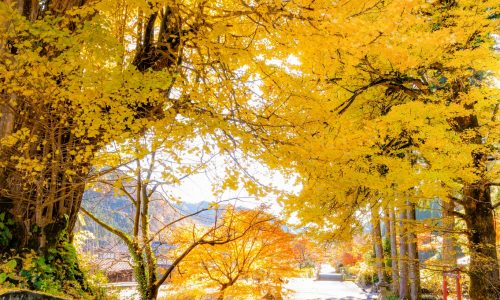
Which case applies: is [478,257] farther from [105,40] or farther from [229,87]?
[105,40]

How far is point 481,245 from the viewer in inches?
292

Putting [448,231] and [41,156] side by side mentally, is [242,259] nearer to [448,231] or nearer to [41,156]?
[448,231]

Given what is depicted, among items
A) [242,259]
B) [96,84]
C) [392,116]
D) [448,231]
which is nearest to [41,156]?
[96,84]

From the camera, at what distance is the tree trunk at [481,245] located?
7370mm

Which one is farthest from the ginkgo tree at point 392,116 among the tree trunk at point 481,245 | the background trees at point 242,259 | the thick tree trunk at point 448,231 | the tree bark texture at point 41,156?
the background trees at point 242,259

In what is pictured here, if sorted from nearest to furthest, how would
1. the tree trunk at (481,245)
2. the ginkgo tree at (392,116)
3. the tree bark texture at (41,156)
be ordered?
the ginkgo tree at (392,116) → the tree bark texture at (41,156) → the tree trunk at (481,245)

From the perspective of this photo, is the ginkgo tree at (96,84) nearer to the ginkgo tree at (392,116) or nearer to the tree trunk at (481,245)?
the ginkgo tree at (392,116)

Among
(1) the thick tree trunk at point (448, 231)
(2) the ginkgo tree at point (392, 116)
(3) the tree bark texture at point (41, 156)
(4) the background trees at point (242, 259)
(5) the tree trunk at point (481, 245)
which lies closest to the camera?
(2) the ginkgo tree at point (392, 116)

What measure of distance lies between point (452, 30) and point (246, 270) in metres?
7.12

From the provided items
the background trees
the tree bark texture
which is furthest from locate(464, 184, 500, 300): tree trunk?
the tree bark texture

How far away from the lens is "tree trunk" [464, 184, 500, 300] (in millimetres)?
7370

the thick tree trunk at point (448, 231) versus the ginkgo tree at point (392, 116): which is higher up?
the ginkgo tree at point (392, 116)

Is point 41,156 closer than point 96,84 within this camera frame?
No

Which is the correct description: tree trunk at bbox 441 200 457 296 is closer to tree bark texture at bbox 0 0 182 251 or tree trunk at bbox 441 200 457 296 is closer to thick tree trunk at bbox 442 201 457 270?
thick tree trunk at bbox 442 201 457 270
